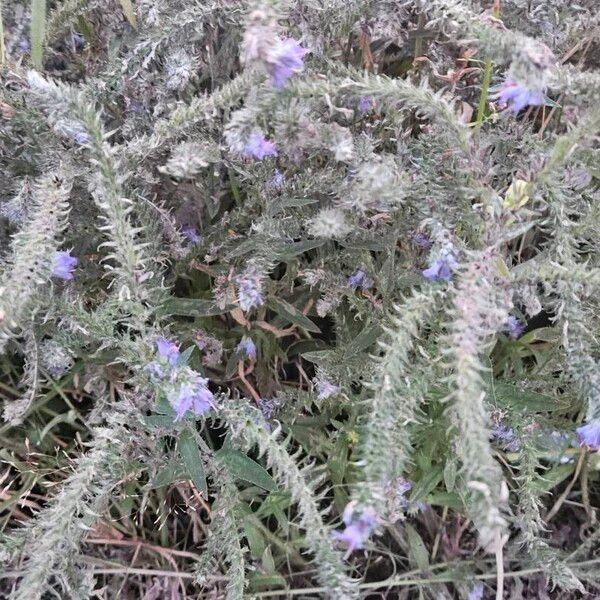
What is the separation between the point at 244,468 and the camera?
1408mm

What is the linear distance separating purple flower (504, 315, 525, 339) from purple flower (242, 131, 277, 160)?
0.69m

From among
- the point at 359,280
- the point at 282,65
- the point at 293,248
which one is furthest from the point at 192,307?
the point at 282,65

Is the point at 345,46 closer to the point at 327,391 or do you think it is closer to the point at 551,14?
the point at 551,14

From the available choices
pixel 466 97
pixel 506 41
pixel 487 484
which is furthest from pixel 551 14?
pixel 487 484

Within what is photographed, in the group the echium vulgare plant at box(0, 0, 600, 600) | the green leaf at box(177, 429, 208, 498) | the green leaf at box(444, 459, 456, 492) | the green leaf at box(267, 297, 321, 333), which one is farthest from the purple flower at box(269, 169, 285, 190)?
the green leaf at box(444, 459, 456, 492)

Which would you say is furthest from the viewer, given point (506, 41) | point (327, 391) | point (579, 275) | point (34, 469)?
point (34, 469)

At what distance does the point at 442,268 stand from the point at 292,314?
0.43 m

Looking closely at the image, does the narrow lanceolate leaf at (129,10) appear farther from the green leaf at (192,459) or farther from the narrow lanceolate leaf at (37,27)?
the green leaf at (192,459)

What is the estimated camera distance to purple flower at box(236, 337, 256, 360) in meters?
1.61

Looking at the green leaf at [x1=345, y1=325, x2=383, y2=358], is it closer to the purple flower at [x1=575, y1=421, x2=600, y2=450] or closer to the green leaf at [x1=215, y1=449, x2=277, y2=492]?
the green leaf at [x1=215, y1=449, x2=277, y2=492]

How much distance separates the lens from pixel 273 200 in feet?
4.60

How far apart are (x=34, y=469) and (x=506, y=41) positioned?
1326 millimetres

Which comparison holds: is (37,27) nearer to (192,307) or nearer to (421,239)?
(192,307)

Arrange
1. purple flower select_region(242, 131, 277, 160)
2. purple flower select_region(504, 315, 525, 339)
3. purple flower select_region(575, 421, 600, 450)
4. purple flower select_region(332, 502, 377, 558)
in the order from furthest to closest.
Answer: purple flower select_region(504, 315, 525, 339), purple flower select_region(575, 421, 600, 450), purple flower select_region(242, 131, 277, 160), purple flower select_region(332, 502, 377, 558)
